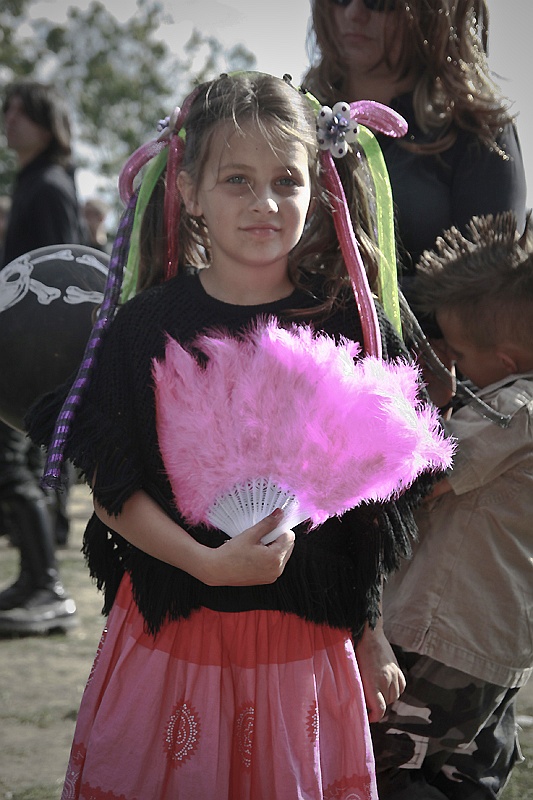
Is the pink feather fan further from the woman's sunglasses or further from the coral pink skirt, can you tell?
the woman's sunglasses

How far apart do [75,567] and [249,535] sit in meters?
4.53

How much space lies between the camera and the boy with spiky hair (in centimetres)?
212

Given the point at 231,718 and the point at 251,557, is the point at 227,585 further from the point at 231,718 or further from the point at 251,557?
the point at 231,718

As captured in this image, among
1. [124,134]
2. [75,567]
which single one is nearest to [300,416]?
[75,567]

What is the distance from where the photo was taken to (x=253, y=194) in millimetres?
1906

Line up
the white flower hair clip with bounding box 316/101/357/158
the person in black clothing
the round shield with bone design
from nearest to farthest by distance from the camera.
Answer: the white flower hair clip with bounding box 316/101/357/158 < the round shield with bone design < the person in black clothing

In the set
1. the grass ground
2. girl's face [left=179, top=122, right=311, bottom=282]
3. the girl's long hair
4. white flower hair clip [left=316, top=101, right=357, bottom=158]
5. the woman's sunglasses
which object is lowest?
the grass ground

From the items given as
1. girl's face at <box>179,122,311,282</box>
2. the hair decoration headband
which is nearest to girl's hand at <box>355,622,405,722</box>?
the hair decoration headband

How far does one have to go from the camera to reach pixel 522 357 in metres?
2.22

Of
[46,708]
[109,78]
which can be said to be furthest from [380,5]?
[109,78]

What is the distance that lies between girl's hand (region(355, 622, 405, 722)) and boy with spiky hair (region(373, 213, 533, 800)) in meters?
0.15

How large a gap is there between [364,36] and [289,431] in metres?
1.32

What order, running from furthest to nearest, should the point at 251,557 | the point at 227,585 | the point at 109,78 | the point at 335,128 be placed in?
the point at 109,78, the point at 335,128, the point at 227,585, the point at 251,557

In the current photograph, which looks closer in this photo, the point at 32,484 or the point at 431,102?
the point at 431,102
